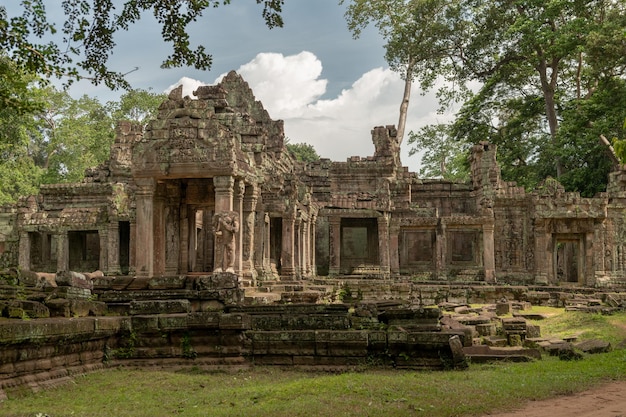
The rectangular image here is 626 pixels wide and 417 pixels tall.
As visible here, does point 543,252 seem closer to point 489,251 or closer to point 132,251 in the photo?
point 489,251

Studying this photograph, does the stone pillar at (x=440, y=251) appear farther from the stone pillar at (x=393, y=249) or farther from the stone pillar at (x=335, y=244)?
Answer: the stone pillar at (x=335, y=244)

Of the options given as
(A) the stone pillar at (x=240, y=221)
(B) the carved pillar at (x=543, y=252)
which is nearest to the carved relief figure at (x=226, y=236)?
(A) the stone pillar at (x=240, y=221)

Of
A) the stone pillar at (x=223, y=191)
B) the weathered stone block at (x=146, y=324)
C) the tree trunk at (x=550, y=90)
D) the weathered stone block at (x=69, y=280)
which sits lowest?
the weathered stone block at (x=146, y=324)

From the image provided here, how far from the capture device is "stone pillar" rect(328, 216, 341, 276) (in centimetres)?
2220

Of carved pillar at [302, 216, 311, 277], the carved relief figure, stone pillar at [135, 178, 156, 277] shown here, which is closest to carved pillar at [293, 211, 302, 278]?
carved pillar at [302, 216, 311, 277]

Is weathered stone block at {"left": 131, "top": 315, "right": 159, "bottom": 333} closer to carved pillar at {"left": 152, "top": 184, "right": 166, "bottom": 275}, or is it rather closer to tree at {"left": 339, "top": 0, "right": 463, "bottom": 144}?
carved pillar at {"left": 152, "top": 184, "right": 166, "bottom": 275}

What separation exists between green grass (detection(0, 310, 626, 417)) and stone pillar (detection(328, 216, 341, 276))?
47.8ft

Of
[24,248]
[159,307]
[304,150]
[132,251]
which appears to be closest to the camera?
[159,307]

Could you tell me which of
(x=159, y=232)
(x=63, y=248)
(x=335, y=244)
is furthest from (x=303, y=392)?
(x=63, y=248)

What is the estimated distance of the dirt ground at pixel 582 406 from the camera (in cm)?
556

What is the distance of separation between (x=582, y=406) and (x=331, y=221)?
16.5 m

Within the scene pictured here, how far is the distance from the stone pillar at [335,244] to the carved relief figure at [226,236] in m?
9.71

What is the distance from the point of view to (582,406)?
591 centimetres

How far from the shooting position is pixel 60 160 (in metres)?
37.0
